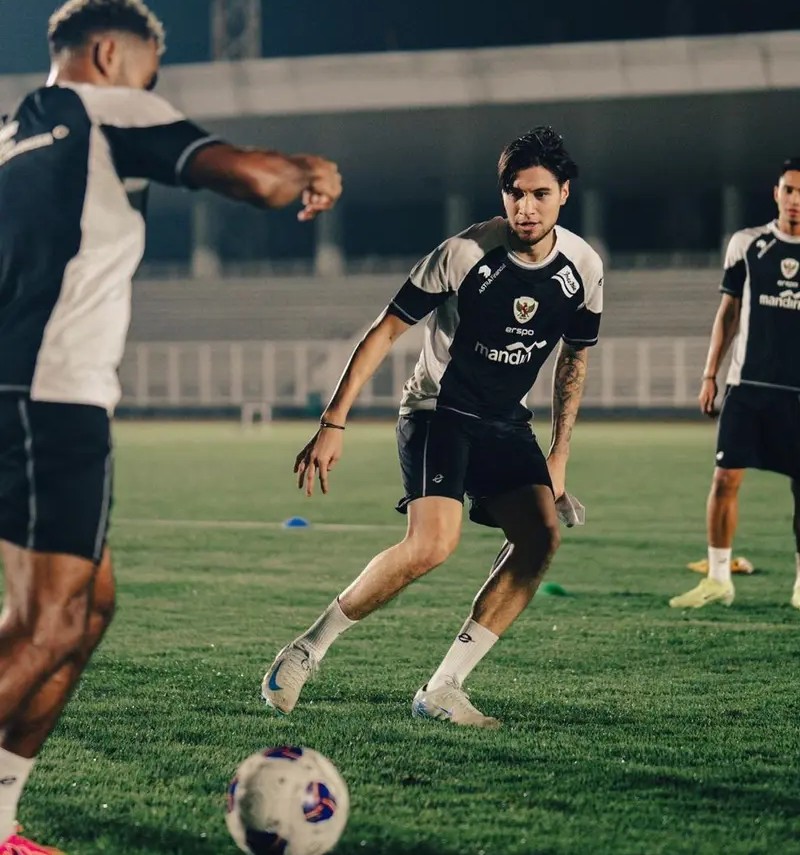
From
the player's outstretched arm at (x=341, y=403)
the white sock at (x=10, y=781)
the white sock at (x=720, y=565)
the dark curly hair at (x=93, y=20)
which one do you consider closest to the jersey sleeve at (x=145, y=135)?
the dark curly hair at (x=93, y=20)

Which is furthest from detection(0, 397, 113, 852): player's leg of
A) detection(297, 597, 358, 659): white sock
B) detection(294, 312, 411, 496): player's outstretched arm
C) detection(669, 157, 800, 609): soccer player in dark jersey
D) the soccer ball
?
detection(669, 157, 800, 609): soccer player in dark jersey

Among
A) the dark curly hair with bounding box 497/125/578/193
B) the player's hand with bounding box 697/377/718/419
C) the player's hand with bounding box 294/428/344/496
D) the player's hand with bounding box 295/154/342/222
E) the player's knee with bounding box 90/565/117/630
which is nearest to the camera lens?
the player's hand with bounding box 295/154/342/222

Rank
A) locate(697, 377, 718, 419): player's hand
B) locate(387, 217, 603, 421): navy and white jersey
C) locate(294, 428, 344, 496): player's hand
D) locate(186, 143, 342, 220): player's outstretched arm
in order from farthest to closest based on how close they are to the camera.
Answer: locate(697, 377, 718, 419): player's hand, locate(387, 217, 603, 421): navy and white jersey, locate(294, 428, 344, 496): player's hand, locate(186, 143, 342, 220): player's outstretched arm

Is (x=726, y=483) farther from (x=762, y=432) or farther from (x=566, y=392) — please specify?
(x=566, y=392)

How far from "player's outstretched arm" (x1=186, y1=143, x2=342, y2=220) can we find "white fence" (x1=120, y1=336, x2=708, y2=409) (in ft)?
97.3

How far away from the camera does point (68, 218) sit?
125 inches

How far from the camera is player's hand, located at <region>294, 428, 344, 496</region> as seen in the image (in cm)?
464

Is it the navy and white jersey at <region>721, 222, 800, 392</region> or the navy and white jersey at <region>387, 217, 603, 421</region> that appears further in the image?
the navy and white jersey at <region>721, 222, 800, 392</region>

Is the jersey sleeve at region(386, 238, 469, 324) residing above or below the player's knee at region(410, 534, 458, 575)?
above

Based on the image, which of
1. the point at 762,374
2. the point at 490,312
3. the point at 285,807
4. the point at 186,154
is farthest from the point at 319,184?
the point at 762,374

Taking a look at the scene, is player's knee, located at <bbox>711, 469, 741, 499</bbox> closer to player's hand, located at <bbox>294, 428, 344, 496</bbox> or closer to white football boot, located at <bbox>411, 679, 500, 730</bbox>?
white football boot, located at <bbox>411, 679, 500, 730</bbox>

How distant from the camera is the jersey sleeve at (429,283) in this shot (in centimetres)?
490

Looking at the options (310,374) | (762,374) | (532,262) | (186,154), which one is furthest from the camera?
(310,374)

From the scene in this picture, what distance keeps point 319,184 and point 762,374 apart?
463 cm
